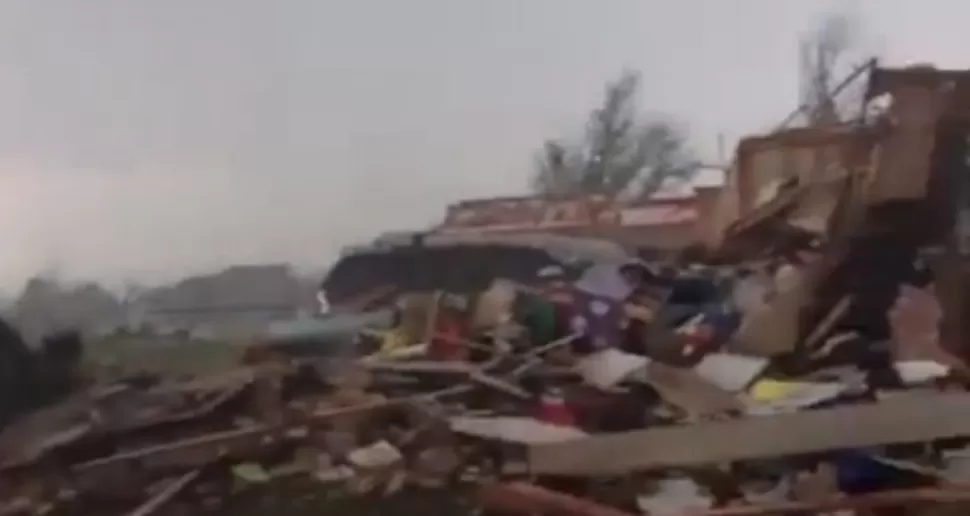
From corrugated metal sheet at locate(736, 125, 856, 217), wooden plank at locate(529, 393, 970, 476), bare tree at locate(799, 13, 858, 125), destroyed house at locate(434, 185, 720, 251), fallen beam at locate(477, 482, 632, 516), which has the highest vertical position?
bare tree at locate(799, 13, 858, 125)

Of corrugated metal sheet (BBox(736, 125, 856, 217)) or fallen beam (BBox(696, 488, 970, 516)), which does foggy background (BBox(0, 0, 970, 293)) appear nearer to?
corrugated metal sheet (BBox(736, 125, 856, 217))

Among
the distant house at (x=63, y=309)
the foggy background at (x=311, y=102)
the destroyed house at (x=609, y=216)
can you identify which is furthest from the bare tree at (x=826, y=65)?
the distant house at (x=63, y=309)

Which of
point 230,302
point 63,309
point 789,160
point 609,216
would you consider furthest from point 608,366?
point 63,309

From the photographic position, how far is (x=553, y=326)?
56.6 inches

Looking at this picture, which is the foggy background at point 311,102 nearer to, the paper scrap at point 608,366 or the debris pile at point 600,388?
the debris pile at point 600,388

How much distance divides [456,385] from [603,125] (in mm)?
303

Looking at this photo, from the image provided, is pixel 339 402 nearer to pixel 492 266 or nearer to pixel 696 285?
pixel 492 266

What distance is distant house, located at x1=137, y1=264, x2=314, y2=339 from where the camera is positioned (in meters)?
1.42

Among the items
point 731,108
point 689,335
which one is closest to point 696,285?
point 689,335

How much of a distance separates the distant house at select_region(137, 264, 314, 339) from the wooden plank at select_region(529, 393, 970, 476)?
0.94 ft

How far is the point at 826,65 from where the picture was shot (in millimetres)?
1470

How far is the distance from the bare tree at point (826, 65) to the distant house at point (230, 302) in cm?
55

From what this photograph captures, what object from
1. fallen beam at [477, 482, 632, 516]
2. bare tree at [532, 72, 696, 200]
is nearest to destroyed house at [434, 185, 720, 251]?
bare tree at [532, 72, 696, 200]

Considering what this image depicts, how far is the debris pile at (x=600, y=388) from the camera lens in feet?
4.60
